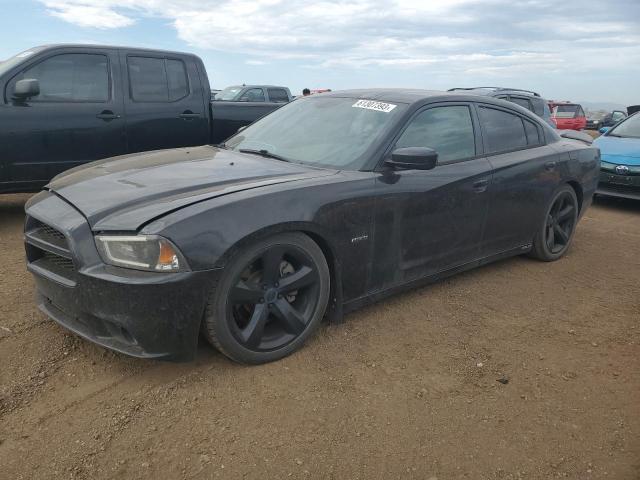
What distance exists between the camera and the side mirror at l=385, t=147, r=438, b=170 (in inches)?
128

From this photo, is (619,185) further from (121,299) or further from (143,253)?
(121,299)

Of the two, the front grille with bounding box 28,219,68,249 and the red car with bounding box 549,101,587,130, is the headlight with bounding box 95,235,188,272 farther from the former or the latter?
the red car with bounding box 549,101,587,130

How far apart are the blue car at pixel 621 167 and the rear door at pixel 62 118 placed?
6435mm

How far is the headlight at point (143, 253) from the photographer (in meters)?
2.48

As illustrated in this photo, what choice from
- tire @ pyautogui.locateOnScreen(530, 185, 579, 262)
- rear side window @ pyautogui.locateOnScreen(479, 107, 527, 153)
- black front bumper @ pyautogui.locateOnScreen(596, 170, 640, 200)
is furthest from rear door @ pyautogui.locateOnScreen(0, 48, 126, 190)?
black front bumper @ pyautogui.locateOnScreen(596, 170, 640, 200)

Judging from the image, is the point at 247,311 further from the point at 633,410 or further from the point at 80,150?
the point at 80,150

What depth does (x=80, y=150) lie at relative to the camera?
5578mm

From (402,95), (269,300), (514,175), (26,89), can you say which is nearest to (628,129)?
(514,175)

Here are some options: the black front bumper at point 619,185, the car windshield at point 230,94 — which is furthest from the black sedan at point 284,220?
Result: the car windshield at point 230,94

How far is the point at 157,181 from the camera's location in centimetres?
300

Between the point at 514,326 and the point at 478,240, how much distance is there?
2.50ft

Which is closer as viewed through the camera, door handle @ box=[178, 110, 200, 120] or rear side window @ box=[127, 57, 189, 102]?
rear side window @ box=[127, 57, 189, 102]

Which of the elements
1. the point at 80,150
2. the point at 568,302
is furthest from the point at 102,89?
the point at 568,302

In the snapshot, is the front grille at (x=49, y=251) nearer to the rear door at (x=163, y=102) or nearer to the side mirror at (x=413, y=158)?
the side mirror at (x=413, y=158)
